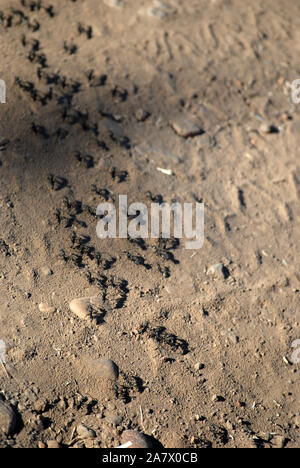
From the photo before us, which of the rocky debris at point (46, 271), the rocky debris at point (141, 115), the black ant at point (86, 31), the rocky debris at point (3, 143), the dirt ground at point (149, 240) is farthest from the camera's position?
the black ant at point (86, 31)

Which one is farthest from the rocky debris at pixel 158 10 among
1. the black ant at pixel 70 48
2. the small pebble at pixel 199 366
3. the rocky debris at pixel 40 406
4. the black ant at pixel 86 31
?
the rocky debris at pixel 40 406

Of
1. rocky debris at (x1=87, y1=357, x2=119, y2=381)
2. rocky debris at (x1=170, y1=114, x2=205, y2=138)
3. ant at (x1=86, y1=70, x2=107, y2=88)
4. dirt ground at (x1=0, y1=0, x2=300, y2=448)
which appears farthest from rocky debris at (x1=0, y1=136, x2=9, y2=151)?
rocky debris at (x1=87, y1=357, x2=119, y2=381)

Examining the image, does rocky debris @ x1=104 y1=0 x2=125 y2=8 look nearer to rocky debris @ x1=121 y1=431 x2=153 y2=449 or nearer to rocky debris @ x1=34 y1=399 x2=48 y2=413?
rocky debris @ x1=34 y1=399 x2=48 y2=413

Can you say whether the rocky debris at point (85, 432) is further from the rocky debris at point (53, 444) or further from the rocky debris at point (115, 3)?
the rocky debris at point (115, 3)

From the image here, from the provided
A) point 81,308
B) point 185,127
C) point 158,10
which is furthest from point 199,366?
point 158,10

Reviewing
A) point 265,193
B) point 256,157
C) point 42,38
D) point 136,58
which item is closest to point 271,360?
point 265,193
